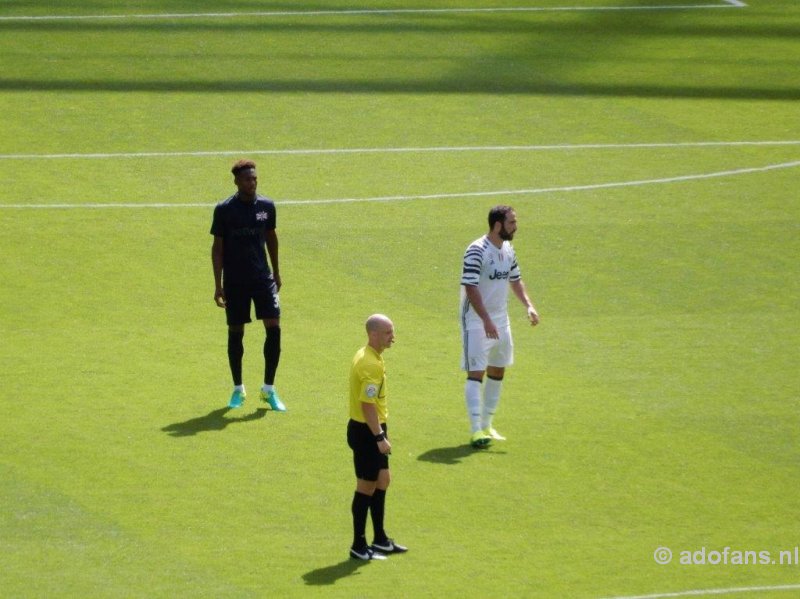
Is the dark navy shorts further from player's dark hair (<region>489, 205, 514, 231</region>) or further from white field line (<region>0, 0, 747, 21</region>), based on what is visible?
white field line (<region>0, 0, 747, 21</region>)

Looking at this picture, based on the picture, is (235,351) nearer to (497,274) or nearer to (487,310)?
(487,310)

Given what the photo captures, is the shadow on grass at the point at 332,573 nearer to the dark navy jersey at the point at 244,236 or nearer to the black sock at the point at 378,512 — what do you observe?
the black sock at the point at 378,512

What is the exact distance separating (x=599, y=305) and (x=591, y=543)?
670cm

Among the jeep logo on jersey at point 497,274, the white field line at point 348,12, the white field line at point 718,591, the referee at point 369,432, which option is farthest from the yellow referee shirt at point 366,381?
the white field line at point 348,12

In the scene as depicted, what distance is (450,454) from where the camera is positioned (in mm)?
13914

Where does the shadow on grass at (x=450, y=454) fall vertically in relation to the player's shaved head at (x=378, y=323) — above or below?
below

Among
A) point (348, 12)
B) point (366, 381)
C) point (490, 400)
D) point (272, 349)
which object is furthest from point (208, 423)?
point (348, 12)

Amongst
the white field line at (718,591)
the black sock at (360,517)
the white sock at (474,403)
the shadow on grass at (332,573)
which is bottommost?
the white field line at (718,591)

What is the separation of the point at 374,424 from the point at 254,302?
3.73 m

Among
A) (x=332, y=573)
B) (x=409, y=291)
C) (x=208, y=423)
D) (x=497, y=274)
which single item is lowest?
(x=332, y=573)

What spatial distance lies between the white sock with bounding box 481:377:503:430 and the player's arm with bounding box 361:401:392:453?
3095 mm

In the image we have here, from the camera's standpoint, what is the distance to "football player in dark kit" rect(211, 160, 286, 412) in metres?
14.5

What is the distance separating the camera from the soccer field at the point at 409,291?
12.0 m

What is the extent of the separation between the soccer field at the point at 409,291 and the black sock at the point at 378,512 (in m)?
0.30
